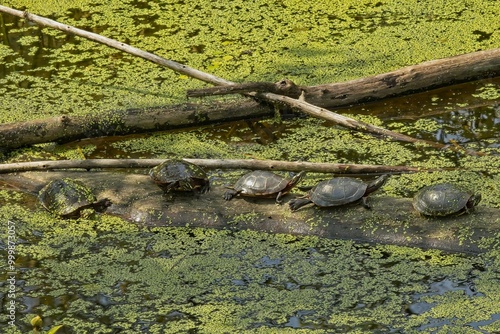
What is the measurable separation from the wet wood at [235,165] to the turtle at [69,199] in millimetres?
219

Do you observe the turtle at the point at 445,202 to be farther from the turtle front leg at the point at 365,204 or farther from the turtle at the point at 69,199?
the turtle at the point at 69,199

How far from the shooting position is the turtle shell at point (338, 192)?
4.09 meters

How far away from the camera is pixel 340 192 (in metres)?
4.10

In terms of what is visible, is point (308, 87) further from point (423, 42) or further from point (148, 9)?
point (148, 9)

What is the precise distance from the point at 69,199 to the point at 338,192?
1390mm

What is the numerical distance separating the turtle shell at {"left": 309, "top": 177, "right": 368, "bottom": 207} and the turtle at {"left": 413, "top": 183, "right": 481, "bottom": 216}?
0.96 ft

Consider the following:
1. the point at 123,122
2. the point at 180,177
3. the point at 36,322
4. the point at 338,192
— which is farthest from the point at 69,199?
the point at 338,192

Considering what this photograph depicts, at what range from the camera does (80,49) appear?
7008 mm

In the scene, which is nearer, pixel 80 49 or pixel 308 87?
pixel 308 87

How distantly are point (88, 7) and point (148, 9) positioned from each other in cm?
56

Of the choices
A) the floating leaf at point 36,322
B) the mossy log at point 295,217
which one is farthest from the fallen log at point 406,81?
the floating leaf at point 36,322

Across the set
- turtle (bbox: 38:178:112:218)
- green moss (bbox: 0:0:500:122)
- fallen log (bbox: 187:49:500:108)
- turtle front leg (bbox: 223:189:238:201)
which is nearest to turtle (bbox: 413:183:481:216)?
turtle front leg (bbox: 223:189:238:201)

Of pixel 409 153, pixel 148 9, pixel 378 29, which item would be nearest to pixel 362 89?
pixel 409 153

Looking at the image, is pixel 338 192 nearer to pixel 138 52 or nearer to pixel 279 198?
pixel 279 198
